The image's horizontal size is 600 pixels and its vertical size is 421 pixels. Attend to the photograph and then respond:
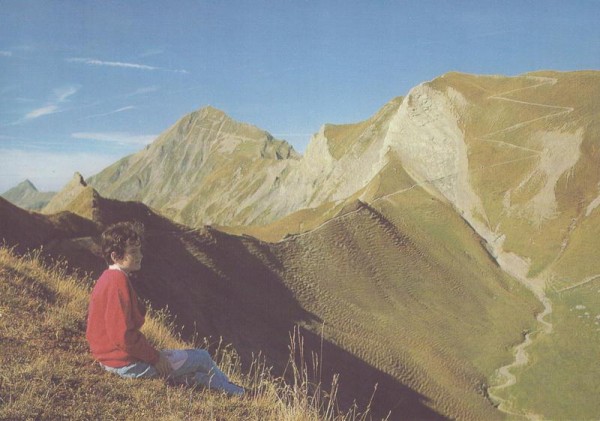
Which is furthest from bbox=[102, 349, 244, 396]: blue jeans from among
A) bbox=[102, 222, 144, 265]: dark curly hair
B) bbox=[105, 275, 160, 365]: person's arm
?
bbox=[102, 222, 144, 265]: dark curly hair

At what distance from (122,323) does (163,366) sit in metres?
1.00

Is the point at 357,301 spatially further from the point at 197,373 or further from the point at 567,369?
the point at 197,373

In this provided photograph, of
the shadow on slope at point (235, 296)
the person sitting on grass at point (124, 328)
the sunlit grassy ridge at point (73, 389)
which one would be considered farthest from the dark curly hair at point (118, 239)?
the shadow on slope at point (235, 296)

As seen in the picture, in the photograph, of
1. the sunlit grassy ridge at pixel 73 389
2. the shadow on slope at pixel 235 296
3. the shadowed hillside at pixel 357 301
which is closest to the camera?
the sunlit grassy ridge at pixel 73 389

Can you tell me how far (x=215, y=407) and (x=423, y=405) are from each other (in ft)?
95.7

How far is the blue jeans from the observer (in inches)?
273

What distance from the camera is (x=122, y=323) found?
6645 mm

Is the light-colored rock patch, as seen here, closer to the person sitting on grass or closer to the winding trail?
the winding trail

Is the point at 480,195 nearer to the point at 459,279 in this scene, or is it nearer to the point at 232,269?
the point at 459,279

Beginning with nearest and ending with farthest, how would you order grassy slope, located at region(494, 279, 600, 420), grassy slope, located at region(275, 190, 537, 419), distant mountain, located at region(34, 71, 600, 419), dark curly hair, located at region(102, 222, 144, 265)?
dark curly hair, located at region(102, 222, 144, 265)
grassy slope, located at region(275, 190, 537, 419)
distant mountain, located at region(34, 71, 600, 419)
grassy slope, located at region(494, 279, 600, 420)

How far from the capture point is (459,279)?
47406 mm

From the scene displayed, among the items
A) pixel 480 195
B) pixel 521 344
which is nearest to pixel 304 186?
pixel 480 195

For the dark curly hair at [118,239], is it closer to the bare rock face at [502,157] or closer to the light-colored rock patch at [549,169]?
the bare rock face at [502,157]

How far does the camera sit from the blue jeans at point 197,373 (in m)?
6.94
